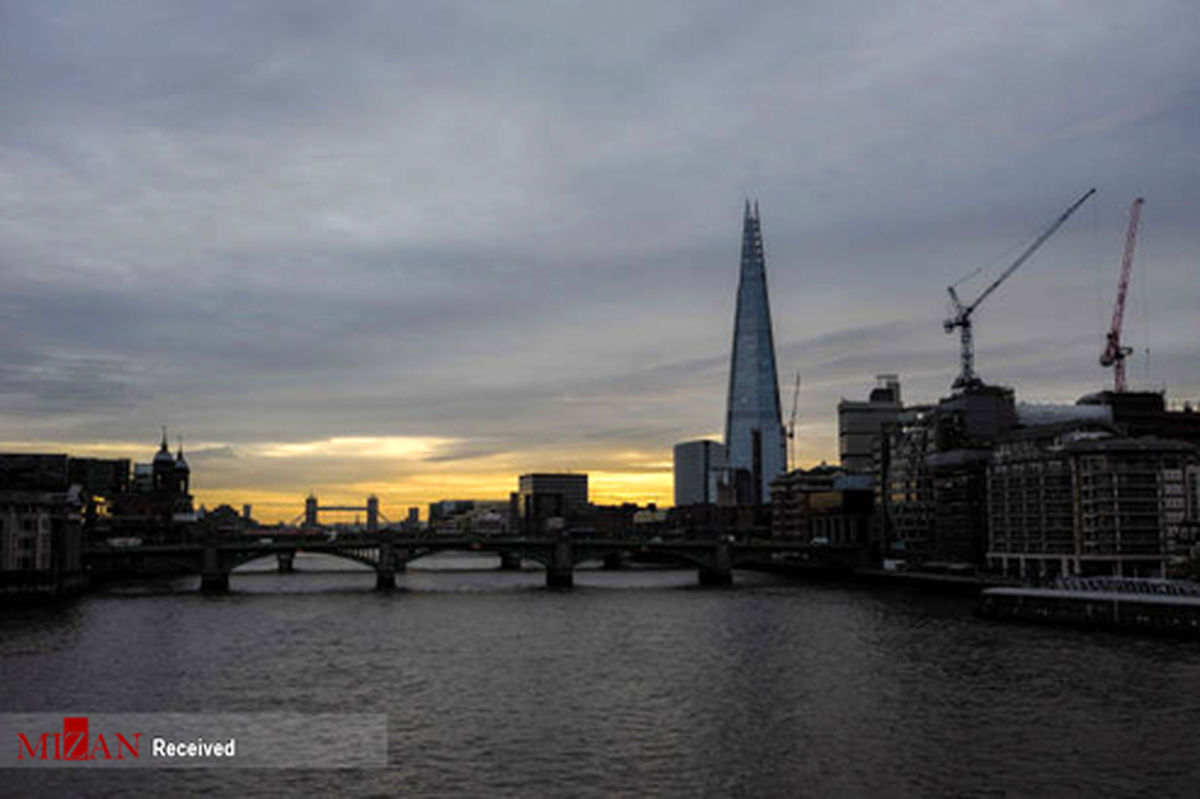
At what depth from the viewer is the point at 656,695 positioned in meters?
71.2

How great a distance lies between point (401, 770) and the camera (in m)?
51.5

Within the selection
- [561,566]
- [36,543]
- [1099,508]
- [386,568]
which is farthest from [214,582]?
[1099,508]

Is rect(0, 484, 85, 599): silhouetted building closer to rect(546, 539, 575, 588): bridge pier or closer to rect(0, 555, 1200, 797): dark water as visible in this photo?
rect(0, 555, 1200, 797): dark water

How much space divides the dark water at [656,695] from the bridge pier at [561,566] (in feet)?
201

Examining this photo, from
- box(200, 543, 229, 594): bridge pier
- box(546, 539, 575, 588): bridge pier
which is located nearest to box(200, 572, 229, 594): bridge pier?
box(200, 543, 229, 594): bridge pier

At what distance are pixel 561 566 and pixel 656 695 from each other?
122 meters

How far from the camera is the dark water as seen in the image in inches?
1961

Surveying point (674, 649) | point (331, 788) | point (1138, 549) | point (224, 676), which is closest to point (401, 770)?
point (331, 788)

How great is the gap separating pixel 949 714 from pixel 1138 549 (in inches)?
4610

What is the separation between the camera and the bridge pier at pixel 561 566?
627ft

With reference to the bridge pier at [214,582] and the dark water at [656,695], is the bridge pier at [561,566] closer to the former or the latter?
the bridge pier at [214,582]

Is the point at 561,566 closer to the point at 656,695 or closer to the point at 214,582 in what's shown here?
the point at 214,582

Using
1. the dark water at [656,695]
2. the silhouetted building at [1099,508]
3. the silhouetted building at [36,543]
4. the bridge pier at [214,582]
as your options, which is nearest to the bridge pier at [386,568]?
the bridge pier at [214,582]

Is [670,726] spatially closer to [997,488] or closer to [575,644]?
[575,644]
